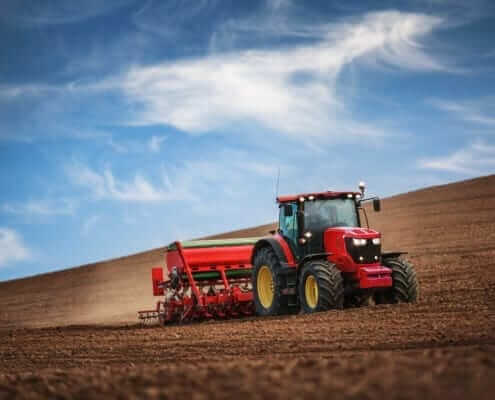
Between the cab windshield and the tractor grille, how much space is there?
2.30 feet

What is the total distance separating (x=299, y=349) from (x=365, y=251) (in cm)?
466

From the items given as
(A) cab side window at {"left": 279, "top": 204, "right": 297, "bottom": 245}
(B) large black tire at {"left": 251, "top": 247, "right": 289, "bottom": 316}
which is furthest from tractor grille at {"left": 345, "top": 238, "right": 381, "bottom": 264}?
(B) large black tire at {"left": 251, "top": 247, "right": 289, "bottom": 316}

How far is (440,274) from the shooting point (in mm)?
20938

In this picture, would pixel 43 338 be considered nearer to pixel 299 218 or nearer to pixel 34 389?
pixel 299 218

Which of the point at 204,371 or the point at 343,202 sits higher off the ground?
the point at 343,202

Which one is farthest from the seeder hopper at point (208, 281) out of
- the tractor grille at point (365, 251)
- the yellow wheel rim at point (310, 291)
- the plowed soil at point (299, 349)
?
the tractor grille at point (365, 251)

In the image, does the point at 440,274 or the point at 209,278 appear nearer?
the point at 209,278

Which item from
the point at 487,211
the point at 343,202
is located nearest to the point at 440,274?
the point at 343,202

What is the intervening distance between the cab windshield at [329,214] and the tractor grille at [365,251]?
2.30 feet

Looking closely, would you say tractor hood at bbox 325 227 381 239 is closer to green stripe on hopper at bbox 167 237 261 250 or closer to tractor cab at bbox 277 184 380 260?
tractor cab at bbox 277 184 380 260

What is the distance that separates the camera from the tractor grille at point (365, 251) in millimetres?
14055

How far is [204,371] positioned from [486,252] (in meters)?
19.7

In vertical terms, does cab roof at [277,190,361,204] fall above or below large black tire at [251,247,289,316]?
above

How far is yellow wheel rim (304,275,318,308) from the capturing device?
14005 millimetres
